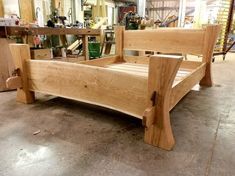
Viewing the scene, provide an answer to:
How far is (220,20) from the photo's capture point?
5.23 metres

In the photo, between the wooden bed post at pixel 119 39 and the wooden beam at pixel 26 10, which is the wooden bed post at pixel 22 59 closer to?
the wooden bed post at pixel 119 39

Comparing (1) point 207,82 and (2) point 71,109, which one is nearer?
(2) point 71,109

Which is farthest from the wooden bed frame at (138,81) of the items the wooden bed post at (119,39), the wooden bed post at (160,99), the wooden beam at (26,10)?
the wooden beam at (26,10)

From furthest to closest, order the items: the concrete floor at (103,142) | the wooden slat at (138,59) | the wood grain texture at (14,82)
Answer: the wooden slat at (138,59), the wood grain texture at (14,82), the concrete floor at (103,142)

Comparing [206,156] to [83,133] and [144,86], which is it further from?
[83,133]

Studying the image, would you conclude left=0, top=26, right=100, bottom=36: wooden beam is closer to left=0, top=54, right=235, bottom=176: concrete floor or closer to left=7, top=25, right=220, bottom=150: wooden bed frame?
left=7, top=25, right=220, bottom=150: wooden bed frame

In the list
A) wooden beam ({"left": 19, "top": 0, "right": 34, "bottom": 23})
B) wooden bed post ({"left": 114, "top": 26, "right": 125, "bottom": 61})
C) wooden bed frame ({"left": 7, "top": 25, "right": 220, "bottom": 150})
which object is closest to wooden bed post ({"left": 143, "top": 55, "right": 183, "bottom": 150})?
wooden bed frame ({"left": 7, "top": 25, "right": 220, "bottom": 150})

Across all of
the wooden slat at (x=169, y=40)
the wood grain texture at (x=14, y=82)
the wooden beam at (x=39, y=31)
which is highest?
the wooden beam at (x=39, y=31)

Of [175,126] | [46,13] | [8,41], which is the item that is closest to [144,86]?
[175,126]

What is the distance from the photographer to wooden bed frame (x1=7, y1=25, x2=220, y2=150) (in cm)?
99

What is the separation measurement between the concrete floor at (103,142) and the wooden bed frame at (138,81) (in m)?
0.13

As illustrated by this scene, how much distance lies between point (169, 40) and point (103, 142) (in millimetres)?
1446

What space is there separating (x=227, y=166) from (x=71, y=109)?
1.14 metres

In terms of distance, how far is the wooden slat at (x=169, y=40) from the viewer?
1.97 meters
